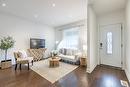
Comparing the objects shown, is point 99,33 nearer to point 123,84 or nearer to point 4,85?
point 123,84

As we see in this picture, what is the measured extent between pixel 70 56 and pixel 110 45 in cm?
220

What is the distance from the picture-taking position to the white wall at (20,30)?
169 inches

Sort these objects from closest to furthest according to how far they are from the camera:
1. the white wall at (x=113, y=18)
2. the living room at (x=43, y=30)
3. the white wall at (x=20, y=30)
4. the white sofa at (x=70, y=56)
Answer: the living room at (x=43, y=30)
the white wall at (x=113, y=18)
the white wall at (x=20, y=30)
the white sofa at (x=70, y=56)

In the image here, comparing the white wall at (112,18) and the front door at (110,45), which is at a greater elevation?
the white wall at (112,18)

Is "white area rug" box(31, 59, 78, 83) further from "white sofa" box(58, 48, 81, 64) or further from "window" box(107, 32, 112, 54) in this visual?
"window" box(107, 32, 112, 54)

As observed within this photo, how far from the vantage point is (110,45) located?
3969 millimetres

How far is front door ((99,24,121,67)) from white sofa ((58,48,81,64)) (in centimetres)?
128

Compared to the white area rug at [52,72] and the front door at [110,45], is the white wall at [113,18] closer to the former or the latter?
the front door at [110,45]

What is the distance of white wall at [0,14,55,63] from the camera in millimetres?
4305

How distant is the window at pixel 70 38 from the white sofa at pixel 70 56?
0.80 metres

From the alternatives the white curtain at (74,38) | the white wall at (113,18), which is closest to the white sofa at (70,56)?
the white curtain at (74,38)

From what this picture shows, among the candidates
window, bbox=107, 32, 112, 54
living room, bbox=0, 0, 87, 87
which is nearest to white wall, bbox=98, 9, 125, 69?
window, bbox=107, 32, 112, 54

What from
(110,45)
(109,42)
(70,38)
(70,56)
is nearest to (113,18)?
(109,42)

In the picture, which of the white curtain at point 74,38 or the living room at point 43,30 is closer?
the living room at point 43,30
